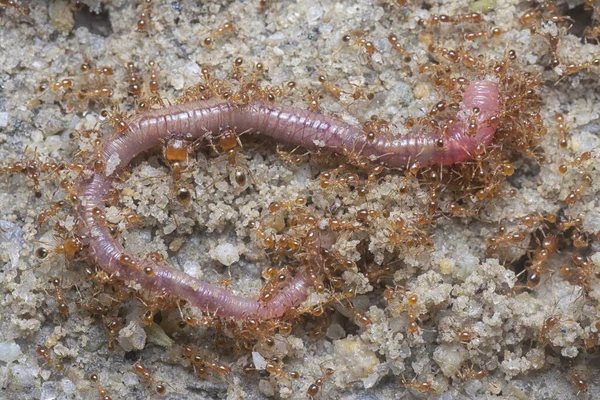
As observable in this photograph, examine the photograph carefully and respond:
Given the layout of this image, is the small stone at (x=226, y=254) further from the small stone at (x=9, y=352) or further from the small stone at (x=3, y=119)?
the small stone at (x=3, y=119)

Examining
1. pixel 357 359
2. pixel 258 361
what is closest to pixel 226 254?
pixel 258 361

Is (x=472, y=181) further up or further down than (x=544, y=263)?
further up

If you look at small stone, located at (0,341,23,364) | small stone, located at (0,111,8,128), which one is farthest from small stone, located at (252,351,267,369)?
small stone, located at (0,111,8,128)

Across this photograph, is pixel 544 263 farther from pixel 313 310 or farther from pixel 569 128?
pixel 313 310

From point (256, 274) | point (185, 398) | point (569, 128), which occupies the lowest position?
point (185, 398)

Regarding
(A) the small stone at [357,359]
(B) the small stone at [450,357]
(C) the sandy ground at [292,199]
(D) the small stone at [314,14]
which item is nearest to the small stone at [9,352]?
(C) the sandy ground at [292,199]

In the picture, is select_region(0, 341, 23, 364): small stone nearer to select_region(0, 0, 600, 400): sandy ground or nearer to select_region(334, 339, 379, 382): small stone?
select_region(0, 0, 600, 400): sandy ground

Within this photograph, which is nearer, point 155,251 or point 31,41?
point 155,251

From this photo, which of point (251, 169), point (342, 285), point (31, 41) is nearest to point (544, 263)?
point (342, 285)

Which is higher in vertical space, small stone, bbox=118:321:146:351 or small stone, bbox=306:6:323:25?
small stone, bbox=306:6:323:25
